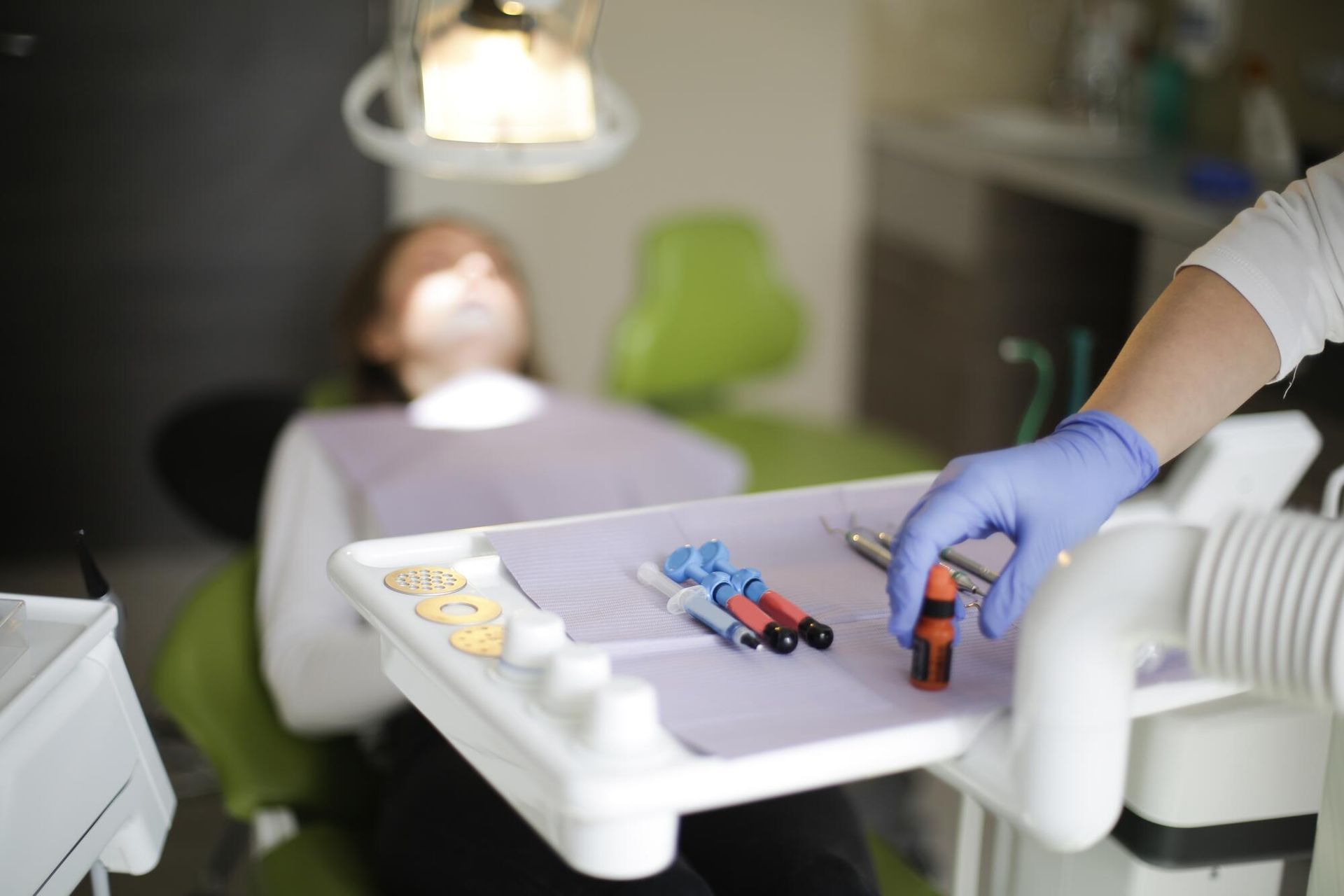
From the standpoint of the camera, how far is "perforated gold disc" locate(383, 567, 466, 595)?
0.90 m

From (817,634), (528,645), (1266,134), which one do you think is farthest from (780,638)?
(1266,134)

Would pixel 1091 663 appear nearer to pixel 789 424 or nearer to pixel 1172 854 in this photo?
pixel 1172 854

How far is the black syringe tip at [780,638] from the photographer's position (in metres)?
0.84

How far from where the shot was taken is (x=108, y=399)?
9.20 ft

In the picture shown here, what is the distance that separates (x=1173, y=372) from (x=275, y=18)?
217cm

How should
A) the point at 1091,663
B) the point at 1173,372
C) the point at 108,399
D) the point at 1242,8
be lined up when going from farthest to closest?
the point at 1242,8, the point at 108,399, the point at 1173,372, the point at 1091,663

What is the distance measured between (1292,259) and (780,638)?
48 centimetres

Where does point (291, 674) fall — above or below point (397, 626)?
below

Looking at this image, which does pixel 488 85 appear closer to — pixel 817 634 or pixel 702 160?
pixel 817 634

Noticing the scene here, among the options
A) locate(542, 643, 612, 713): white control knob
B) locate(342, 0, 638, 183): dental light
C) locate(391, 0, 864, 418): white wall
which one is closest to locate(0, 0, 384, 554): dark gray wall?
locate(391, 0, 864, 418): white wall

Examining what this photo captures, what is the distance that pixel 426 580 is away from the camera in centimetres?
92

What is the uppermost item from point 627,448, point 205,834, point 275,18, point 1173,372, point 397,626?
point 275,18

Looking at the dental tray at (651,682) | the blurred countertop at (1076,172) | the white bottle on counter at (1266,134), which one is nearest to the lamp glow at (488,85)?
the dental tray at (651,682)

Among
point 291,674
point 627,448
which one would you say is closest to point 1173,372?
point 291,674
